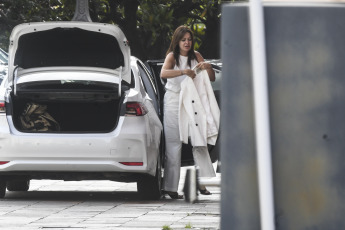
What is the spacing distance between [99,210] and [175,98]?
1.65m

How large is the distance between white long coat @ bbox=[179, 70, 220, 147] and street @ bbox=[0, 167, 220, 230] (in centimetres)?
68

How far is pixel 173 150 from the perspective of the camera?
10.5 metres

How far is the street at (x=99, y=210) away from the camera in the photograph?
26.6 feet

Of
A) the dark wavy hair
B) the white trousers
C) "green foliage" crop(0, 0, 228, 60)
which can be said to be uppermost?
"green foliage" crop(0, 0, 228, 60)

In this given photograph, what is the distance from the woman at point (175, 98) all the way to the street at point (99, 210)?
0.88ft

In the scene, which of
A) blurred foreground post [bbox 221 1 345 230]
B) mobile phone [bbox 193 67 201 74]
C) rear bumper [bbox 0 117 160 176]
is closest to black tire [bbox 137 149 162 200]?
rear bumper [bbox 0 117 160 176]

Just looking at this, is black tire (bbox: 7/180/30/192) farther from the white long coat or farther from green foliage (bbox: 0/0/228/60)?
green foliage (bbox: 0/0/228/60)

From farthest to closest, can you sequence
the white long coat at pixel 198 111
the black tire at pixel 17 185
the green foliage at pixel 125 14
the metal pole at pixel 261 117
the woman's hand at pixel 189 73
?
the green foliage at pixel 125 14
the black tire at pixel 17 185
the white long coat at pixel 198 111
the woman's hand at pixel 189 73
the metal pole at pixel 261 117

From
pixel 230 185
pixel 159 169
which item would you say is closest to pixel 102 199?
pixel 159 169

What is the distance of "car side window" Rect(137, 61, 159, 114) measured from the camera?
35.7 feet

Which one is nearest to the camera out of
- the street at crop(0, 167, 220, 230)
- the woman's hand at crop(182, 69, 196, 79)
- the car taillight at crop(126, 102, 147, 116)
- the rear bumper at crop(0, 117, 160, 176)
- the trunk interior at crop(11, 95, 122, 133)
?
the street at crop(0, 167, 220, 230)

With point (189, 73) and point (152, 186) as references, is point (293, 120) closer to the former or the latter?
point (189, 73)

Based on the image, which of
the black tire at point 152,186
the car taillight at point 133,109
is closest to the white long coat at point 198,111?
the black tire at point 152,186

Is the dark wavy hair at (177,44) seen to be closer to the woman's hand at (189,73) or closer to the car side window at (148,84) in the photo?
the woman's hand at (189,73)
